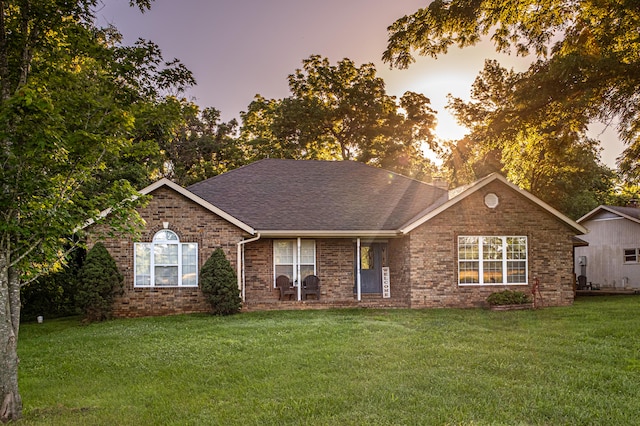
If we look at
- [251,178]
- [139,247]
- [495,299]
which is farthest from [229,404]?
[251,178]

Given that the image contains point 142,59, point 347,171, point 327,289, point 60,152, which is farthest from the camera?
point 347,171

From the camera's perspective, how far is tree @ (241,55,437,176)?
35.0m

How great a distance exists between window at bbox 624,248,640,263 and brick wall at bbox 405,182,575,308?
1224 centimetres

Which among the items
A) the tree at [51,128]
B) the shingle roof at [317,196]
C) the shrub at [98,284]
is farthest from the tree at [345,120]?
the tree at [51,128]

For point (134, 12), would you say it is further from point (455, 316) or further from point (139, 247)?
point (455, 316)

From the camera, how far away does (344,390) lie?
758cm

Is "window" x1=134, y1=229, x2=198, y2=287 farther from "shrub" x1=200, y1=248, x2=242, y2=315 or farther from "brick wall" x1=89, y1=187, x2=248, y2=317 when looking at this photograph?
"shrub" x1=200, y1=248, x2=242, y2=315

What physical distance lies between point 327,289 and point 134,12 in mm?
12403

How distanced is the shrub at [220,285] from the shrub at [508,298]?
794 cm

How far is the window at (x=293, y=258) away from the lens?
62.8 feet

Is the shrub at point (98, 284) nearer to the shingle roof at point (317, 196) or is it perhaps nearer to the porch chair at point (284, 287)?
the shingle roof at point (317, 196)

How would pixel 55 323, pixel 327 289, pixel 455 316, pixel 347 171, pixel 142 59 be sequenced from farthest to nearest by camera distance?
pixel 347 171
pixel 327 289
pixel 55 323
pixel 455 316
pixel 142 59

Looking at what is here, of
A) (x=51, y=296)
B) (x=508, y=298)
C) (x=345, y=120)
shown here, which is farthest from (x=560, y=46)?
(x=345, y=120)

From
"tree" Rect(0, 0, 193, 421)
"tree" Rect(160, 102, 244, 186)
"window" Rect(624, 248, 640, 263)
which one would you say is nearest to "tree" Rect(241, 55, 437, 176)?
"tree" Rect(160, 102, 244, 186)
